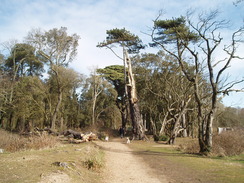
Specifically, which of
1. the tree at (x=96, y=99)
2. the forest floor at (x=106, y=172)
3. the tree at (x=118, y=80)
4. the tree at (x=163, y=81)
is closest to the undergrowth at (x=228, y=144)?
the forest floor at (x=106, y=172)

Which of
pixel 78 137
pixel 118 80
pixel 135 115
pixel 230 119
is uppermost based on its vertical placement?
pixel 118 80

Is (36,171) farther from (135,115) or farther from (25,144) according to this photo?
(135,115)

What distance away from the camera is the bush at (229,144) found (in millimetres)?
11009

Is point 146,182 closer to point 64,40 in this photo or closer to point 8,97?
point 64,40

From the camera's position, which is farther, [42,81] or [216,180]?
[42,81]

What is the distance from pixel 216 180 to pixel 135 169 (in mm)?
2997

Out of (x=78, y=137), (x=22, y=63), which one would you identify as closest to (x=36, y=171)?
(x=78, y=137)

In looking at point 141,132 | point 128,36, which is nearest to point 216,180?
point 141,132

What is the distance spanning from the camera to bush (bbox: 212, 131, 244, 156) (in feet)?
36.1

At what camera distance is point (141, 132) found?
2152cm

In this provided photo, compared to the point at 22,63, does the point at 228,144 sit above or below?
below

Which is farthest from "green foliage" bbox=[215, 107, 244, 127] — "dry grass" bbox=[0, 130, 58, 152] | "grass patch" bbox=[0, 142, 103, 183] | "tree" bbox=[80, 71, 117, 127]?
"grass patch" bbox=[0, 142, 103, 183]

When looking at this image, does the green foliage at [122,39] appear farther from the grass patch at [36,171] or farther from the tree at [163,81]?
the grass patch at [36,171]

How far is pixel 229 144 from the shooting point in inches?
447
